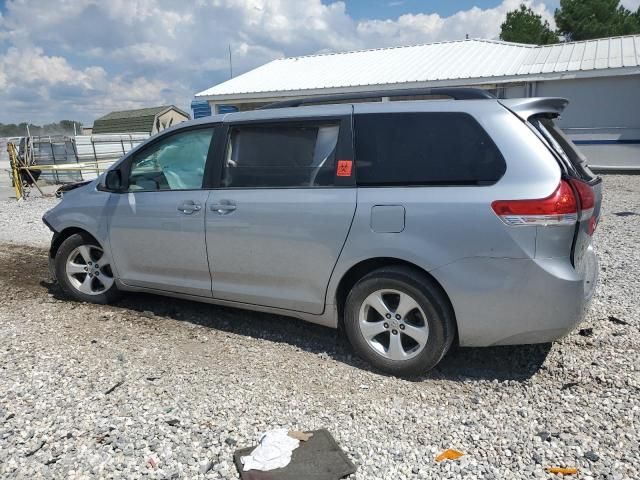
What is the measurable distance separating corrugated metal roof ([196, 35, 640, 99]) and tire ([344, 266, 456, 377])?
14768mm

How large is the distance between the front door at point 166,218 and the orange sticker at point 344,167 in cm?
117

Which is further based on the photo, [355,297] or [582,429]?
[355,297]

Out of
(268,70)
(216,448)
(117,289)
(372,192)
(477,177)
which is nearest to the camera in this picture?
(216,448)

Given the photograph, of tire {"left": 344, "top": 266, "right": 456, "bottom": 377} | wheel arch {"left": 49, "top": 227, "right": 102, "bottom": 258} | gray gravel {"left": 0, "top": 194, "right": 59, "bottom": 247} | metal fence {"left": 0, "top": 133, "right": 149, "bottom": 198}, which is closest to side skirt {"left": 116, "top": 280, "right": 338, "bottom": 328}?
tire {"left": 344, "top": 266, "right": 456, "bottom": 377}

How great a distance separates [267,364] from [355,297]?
82 centimetres

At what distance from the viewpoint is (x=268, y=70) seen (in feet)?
75.3

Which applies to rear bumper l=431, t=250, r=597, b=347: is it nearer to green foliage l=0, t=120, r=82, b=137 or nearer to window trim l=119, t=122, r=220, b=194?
window trim l=119, t=122, r=220, b=194

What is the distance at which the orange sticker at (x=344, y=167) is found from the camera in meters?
3.69

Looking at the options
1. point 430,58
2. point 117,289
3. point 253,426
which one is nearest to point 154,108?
point 430,58

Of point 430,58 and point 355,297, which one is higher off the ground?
point 430,58

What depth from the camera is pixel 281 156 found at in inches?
157

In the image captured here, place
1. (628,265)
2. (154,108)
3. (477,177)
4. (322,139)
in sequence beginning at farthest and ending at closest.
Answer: (154,108) < (628,265) < (322,139) < (477,177)

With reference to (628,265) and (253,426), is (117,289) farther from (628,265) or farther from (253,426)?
(628,265)

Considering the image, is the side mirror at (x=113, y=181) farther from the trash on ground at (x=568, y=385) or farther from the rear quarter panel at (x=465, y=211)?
the trash on ground at (x=568, y=385)
